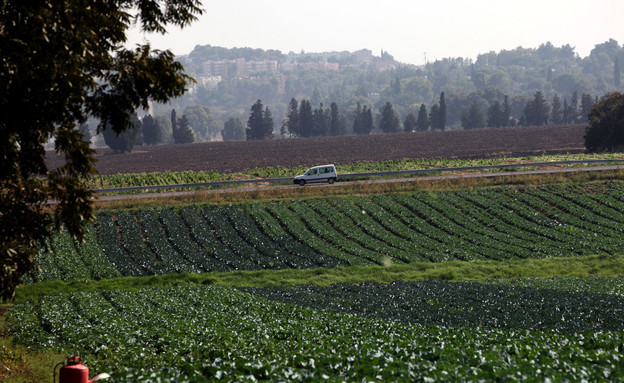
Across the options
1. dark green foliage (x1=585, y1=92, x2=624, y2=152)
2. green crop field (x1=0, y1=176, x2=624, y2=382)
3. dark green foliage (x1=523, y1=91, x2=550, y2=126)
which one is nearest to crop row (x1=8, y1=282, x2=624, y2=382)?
green crop field (x1=0, y1=176, x2=624, y2=382)

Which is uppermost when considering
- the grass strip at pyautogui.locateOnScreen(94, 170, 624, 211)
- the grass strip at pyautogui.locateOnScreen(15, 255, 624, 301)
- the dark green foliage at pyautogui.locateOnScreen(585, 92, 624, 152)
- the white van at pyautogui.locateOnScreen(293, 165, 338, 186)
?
the dark green foliage at pyautogui.locateOnScreen(585, 92, 624, 152)

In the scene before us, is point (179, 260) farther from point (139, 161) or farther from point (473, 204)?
point (139, 161)

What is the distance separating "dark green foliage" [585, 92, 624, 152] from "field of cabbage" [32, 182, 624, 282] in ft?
110

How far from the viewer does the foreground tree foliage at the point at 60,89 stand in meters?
14.1

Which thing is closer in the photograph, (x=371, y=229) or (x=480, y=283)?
(x=480, y=283)

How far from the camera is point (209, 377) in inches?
530

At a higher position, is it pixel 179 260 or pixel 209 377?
pixel 209 377

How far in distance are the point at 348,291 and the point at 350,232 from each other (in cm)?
1544

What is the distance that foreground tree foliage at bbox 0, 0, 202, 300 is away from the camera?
555 inches

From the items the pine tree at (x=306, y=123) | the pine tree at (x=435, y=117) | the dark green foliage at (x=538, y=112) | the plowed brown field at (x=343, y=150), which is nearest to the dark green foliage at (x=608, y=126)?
the plowed brown field at (x=343, y=150)

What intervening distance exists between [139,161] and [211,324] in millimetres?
100884

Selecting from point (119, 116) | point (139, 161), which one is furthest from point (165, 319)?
point (139, 161)

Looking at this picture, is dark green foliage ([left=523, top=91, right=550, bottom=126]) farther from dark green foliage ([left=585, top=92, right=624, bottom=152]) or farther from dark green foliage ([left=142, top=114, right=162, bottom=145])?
dark green foliage ([left=142, top=114, right=162, bottom=145])

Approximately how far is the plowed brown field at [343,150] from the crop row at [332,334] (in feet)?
222
